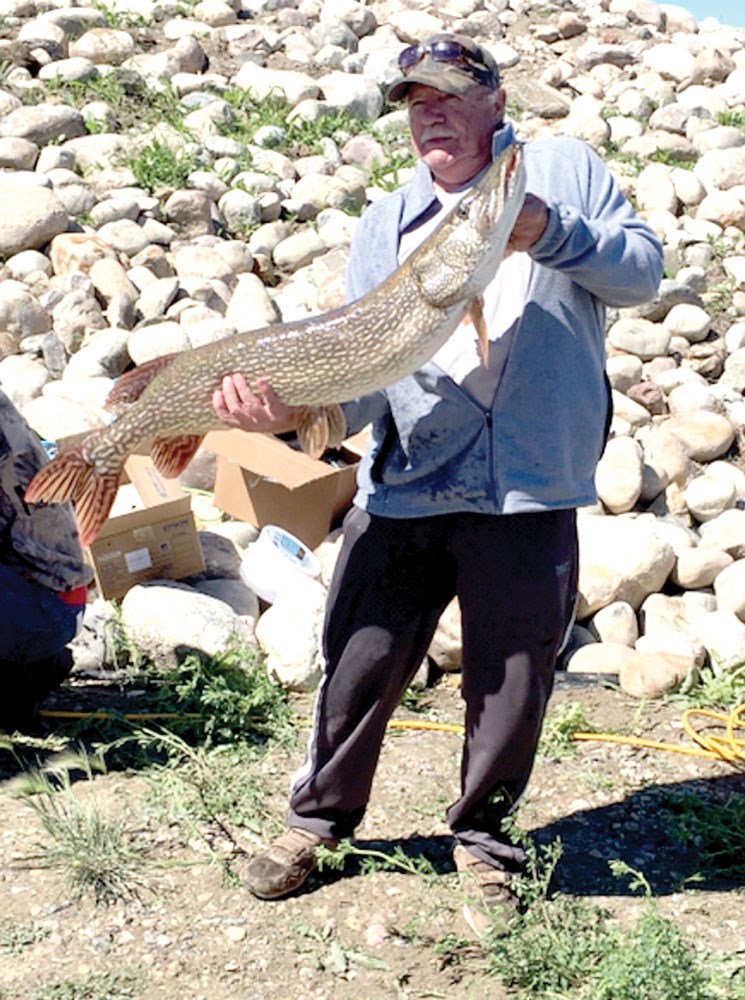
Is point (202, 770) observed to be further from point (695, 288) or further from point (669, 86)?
point (669, 86)

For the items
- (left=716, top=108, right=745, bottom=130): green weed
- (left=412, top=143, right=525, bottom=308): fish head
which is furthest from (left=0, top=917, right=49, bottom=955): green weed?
(left=716, top=108, right=745, bottom=130): green weed

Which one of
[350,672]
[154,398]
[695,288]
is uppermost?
[154,398]

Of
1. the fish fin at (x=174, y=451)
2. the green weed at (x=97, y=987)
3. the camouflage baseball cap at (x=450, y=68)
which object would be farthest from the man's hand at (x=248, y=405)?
the green weed at (x=97, y=987)

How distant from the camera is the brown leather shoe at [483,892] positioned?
4.22 meters

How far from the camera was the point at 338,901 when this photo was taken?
444 cm

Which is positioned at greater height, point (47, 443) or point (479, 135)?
point (479, 135)

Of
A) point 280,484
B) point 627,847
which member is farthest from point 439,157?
point 280,484

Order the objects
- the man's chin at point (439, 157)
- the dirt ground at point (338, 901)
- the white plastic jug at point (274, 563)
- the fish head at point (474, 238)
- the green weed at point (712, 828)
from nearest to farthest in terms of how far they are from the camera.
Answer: the fish head at point (474, 238), the man's chin at point (439, 157), the dirt ground at point (338, 901), the green weed at point (712, 828), the white plastic jug at point (274, 563)

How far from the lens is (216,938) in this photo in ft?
14.0

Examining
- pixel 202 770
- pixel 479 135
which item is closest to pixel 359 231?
pixel 479 135

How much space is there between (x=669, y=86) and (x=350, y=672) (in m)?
11.0

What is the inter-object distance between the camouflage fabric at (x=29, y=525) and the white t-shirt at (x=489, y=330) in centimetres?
184

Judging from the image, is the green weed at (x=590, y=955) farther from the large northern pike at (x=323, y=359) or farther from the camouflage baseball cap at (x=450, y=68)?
the camouflage baseball cap at (x=450, y=68)

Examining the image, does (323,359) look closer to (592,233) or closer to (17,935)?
(592,233)
